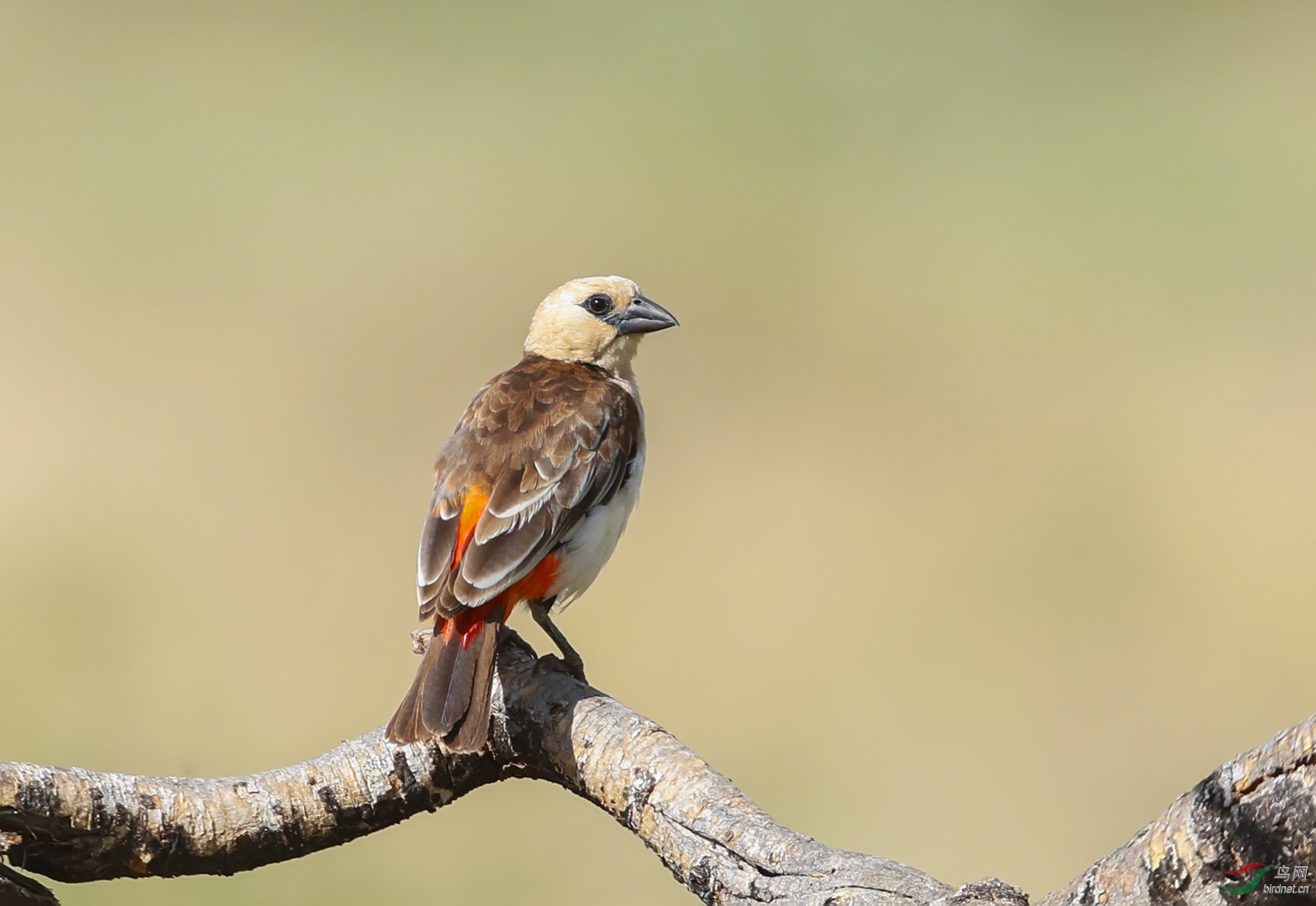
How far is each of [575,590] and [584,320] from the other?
133cm

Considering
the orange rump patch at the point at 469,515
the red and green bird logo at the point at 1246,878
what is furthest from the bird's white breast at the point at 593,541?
the red and green bird logo at the point at 1246,878

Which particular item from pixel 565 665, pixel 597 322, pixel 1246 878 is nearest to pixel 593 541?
pixel 565 665

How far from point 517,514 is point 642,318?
153 centimetres

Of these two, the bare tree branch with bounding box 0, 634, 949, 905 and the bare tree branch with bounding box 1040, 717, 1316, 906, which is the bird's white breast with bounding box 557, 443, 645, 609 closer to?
the bare tree branch with bounding box 0, 634, 949, 905

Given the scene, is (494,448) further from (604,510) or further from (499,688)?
(499,688)

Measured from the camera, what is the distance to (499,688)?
3.63m

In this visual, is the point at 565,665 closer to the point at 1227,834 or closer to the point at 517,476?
the point at 517,476

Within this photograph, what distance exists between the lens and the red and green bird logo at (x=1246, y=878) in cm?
165

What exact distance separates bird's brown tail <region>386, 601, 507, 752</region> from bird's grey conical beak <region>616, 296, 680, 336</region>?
2016 mm

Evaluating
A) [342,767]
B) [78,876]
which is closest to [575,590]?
[342,767]

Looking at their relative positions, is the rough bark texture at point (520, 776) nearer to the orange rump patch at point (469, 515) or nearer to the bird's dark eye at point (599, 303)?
the orange rump patch at point (469, 515)

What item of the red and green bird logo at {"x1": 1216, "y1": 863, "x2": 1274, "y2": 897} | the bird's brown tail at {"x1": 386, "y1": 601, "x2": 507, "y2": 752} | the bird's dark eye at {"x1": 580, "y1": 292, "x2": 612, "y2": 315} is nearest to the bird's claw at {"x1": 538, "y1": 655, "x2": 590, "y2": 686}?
the bird's brown tail at {"x1": 386, "y1": 601, "x2": 507, "y2": 752}

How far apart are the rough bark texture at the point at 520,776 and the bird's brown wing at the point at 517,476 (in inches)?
11.2

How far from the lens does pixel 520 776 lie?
12.0 feet
